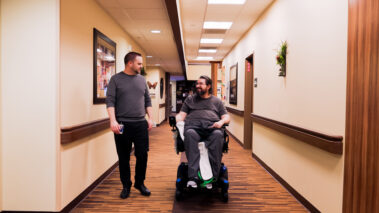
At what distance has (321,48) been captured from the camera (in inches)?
103

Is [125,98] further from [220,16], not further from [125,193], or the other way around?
[220,16]

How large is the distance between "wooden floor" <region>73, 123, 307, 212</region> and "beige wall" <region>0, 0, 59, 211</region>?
0.55 metres

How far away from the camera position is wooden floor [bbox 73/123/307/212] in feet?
9.35

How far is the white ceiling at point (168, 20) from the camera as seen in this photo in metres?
3.79

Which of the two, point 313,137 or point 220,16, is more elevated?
point 220,16

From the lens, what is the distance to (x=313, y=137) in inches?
104

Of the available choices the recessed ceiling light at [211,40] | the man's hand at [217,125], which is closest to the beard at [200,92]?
the man's hand at [217,125]

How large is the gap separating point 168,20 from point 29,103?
2.59 m

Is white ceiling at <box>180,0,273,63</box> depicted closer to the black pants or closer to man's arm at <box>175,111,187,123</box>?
man's arm at <box>175,111,187,123</box>

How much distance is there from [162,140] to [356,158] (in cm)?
565

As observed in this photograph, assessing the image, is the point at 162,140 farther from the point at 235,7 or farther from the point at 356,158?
the point at 356,158

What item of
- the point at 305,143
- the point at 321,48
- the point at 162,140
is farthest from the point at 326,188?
the point at 162,140

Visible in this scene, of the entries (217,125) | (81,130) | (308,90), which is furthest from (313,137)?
(81,130)

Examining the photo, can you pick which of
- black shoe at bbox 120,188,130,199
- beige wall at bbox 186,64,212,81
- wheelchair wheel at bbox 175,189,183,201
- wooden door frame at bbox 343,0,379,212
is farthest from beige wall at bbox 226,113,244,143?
beige wall at bbox 186,64,212,81
